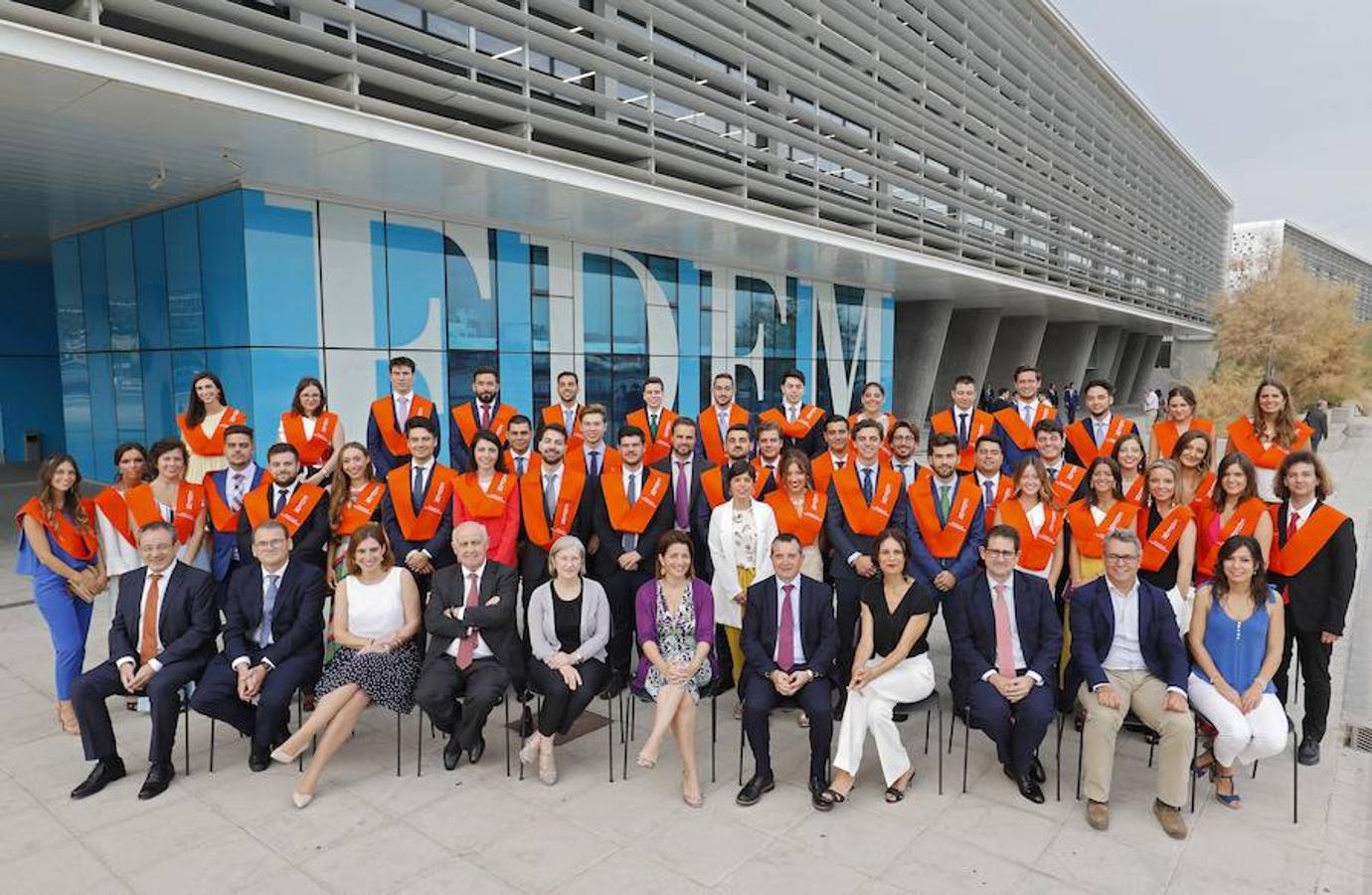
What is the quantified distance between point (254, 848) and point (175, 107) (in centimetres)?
604

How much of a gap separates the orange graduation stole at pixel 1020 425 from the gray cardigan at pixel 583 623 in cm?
351

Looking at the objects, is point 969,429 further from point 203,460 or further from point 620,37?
point 620,37

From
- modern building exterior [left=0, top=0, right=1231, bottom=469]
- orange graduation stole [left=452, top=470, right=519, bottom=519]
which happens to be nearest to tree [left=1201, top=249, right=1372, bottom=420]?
modern building exterior [left=0, top=0, right=1231, bottom=469]

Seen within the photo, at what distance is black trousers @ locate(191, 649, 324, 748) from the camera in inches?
163

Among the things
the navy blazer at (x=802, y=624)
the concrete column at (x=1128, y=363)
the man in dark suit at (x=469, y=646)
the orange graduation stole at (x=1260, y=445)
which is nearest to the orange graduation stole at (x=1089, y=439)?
the orange graduation stole at (x=1260, y=445)

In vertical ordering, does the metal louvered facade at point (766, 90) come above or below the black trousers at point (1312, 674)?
above

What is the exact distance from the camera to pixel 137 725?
4.79 m

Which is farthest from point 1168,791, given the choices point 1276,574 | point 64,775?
point 64,775

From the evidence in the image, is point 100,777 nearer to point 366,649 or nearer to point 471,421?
point 366,649

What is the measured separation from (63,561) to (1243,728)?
6083 mm

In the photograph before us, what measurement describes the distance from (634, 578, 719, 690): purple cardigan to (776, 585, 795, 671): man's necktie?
36cm

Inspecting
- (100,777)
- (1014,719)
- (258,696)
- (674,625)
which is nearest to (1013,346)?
(1014,719)

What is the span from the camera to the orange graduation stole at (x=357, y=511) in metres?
5.02

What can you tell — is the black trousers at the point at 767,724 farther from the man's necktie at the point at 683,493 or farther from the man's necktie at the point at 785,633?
the man's necktie at the point at 683,493
